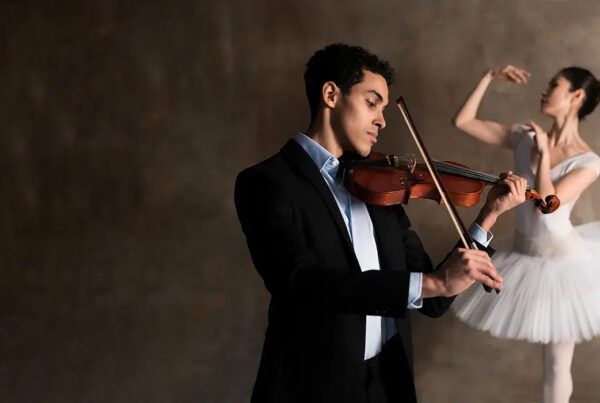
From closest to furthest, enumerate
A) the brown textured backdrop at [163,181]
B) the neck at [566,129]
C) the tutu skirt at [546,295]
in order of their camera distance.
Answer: the tutu skirt at [546,295] → the neck at [566,129] → the brown textured backdrop at [163,181]

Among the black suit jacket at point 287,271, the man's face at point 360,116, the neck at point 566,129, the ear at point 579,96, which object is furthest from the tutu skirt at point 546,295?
the man's face at point 360,116

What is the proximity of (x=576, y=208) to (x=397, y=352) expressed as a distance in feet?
3.85

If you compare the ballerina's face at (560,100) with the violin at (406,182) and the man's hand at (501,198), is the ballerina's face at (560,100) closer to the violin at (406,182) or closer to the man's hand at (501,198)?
the violin at (406,182)

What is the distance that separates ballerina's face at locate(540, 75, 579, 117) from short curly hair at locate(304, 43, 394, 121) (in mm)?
850

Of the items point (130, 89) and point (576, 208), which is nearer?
point (576, 208)

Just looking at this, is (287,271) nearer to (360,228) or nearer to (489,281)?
(360,228)

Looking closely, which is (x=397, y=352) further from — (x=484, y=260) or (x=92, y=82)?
(x=92, y=82)

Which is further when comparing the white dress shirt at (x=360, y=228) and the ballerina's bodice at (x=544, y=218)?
the ballerina's bodice at (x=544, y=218)

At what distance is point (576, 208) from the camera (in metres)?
2.51

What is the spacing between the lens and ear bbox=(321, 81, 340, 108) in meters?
1.72

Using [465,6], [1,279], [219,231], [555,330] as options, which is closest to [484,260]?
[555,330]

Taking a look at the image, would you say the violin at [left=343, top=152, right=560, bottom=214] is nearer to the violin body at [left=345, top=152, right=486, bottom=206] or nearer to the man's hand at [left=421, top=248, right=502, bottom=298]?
the violin body at [left=345, top=152, right=486, bottom=206]

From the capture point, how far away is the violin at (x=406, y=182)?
1.68 metres

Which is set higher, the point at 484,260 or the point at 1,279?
the point at 484,260
